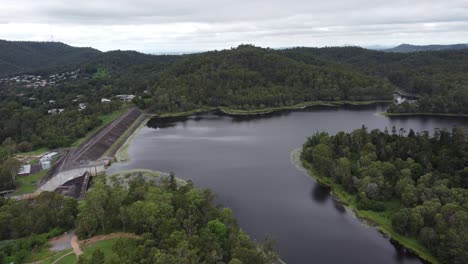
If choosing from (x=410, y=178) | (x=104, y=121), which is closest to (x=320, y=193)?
(x=410, y=178)

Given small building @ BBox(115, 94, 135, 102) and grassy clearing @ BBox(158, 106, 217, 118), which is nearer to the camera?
grassy clearing @ BBox(158, 106, 217, 118)

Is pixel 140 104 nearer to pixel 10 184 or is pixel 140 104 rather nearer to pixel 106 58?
pixel 10 184

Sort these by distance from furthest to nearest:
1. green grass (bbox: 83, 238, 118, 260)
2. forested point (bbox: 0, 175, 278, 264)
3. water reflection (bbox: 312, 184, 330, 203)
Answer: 1. water reflection (bbox: 312, 184, 330, 203)
2. green grass (bbox: 83, 238, 118, 260)
3. forested point (bbox: 0, 175, 278, 264)

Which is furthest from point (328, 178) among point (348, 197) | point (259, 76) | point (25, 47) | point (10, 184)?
point (25, 47)

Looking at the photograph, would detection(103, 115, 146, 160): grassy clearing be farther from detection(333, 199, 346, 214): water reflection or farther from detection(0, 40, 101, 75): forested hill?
detection(0, 40, 101, 75): forested hill

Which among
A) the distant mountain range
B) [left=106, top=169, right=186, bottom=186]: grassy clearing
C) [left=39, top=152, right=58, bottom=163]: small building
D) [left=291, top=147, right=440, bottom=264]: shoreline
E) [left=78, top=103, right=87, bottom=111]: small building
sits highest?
the distant mountain range

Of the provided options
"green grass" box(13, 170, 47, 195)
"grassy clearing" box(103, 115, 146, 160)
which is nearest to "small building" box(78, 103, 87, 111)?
"grassy clearing" box(103, 115, 146, 160)
